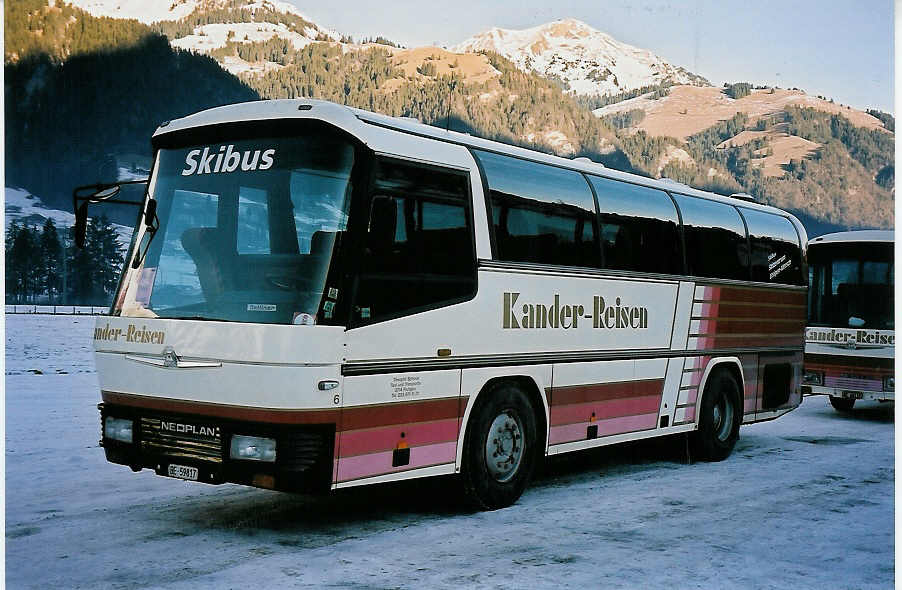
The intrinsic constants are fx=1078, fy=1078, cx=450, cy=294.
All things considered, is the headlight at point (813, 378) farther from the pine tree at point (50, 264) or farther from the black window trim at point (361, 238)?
the pine tree at point (50, 264)

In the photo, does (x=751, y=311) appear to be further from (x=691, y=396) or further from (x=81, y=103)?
(x=81, y=103)

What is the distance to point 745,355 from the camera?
12.7 m

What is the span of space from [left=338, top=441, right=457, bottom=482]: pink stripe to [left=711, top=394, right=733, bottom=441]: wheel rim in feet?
16.3

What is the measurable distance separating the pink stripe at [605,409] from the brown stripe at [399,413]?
60.1 inches

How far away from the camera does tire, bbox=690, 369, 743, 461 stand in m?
11.9

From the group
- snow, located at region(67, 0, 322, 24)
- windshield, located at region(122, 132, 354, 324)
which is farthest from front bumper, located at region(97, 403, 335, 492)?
snow, located at region(67, 0, 322, 24)

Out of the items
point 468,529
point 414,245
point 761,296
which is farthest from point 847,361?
point 414,245

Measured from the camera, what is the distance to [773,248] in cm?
1338

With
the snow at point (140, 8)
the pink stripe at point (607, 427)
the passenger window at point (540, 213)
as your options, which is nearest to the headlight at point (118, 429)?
the passenger window at point (540, 213)

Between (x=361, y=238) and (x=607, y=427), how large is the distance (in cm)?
388

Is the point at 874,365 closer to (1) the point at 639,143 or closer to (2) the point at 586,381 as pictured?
(2) the point at 586,381

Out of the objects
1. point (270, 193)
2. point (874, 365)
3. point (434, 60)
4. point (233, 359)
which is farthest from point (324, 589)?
point (434, 60)

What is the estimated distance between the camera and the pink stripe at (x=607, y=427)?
9367mm

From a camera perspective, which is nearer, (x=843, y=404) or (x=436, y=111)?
(x=843, y=404)
